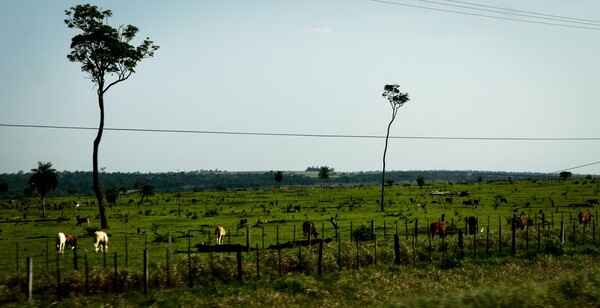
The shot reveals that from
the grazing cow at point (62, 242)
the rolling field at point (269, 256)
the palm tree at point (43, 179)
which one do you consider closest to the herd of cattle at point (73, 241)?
the grazing cow at point (62, 242)

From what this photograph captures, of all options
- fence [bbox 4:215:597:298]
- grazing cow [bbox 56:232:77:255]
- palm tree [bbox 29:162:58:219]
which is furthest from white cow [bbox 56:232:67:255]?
palm tree [bbox 29:162:58:219]

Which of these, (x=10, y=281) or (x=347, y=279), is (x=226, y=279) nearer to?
(x=347, y=279)

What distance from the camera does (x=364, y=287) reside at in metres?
25.3

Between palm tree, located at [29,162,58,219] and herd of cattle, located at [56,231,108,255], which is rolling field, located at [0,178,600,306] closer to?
herd of cattle, located at [56,231,108,255]

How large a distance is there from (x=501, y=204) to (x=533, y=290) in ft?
222

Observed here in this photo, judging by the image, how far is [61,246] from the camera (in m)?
35.4

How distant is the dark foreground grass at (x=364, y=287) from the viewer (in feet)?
67.1

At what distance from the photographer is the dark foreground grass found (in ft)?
67.1

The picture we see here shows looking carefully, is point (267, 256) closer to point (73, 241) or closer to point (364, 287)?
point (364, 287)

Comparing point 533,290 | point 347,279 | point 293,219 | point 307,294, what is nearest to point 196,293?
point 307,294

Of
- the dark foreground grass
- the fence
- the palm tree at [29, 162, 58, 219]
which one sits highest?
the palm tree at [29, 162, 58, 219]

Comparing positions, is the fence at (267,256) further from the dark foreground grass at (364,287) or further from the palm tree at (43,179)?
the palm tree at (43,179)

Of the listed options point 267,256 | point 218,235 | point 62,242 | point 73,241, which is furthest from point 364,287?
point 73,241

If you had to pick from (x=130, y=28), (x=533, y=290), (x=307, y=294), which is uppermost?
(x=130, y=28)
